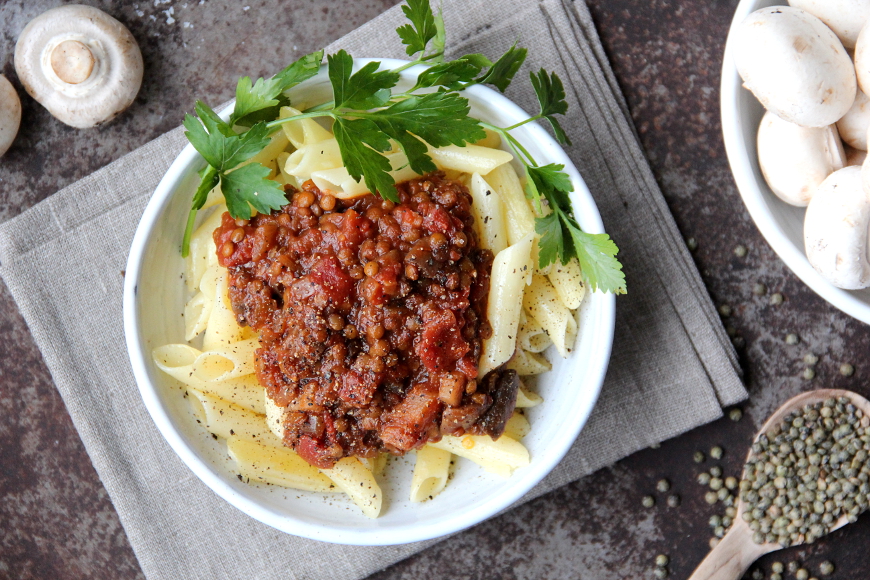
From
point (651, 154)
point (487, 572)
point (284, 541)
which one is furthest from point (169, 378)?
point (651, 154)

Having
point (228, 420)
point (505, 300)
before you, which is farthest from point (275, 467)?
point (505, 300)

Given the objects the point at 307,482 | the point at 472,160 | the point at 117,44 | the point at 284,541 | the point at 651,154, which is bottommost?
the point at 284,541

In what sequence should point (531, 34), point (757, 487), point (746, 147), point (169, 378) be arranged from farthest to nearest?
point (757, 487)
point (531, 34)
point (169, 378)
point (746, 147)

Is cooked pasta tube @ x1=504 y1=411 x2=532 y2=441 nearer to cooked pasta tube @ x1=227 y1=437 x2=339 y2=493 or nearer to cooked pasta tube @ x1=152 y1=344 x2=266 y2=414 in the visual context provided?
cooked pasta tube @ x1=227 y1=437 x2=339 y2=493

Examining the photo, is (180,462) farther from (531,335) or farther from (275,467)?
(531,335)

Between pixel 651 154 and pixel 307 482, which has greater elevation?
pixel 651 154

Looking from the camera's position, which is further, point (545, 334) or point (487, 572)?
point (487, 572)

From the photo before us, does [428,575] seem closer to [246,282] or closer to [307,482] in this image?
[307,482]

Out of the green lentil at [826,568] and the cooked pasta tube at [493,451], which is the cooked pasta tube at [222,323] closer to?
the cooked pasta tube at [493,451]
